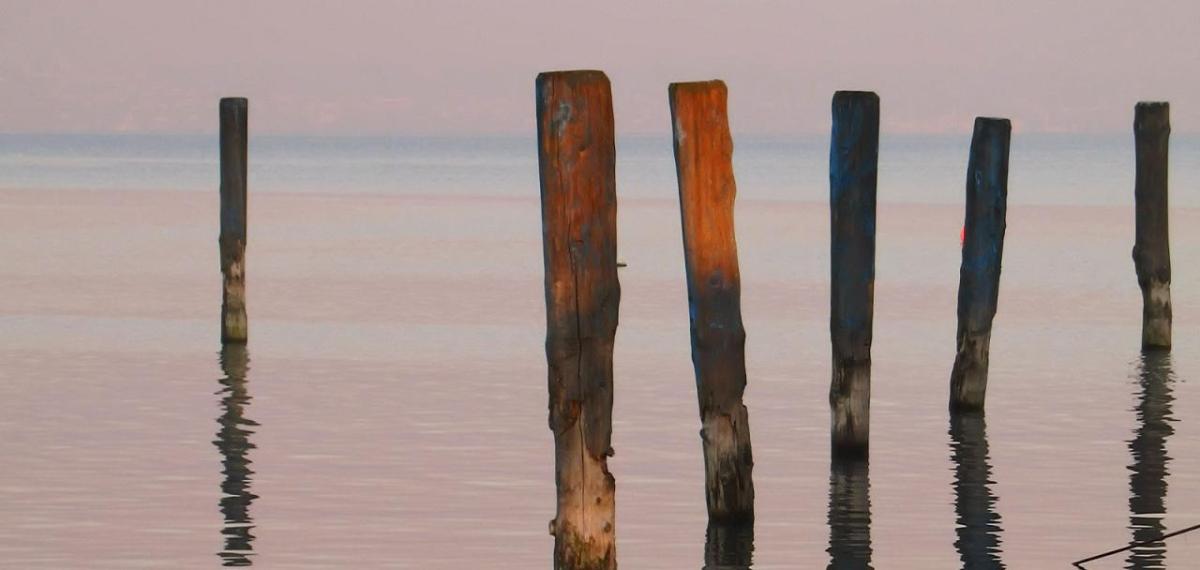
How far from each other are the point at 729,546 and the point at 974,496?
6.85 feet

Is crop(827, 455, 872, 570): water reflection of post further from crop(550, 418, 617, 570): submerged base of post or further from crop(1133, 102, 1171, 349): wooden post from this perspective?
crop(1133, 102, 1171, 349): wooden post

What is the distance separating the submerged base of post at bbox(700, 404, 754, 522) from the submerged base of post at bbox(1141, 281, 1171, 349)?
8.72m

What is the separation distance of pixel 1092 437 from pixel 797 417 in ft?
6.65

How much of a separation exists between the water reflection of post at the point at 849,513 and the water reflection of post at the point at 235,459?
Answer: 8.98 ft

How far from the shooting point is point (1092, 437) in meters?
14.8

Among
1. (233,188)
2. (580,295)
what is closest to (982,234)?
(580,295)

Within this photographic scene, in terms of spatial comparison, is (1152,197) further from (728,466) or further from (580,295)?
(580,295)

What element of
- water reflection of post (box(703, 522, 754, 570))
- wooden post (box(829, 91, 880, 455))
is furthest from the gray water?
wooden post (box(829, 91, 880, 455))

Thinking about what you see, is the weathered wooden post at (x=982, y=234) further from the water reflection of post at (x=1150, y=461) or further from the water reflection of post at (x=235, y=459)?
the water reflection of post at (x=235, y=459)

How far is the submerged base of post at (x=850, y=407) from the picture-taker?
1270 cm

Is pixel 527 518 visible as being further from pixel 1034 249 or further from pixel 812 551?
pixel 1034 249

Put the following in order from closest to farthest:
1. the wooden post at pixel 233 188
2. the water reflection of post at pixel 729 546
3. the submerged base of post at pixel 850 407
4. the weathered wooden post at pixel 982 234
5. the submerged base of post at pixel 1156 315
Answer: the water reflection of post at pixel 729 546 → the submerged base of post at pixel 850 407 → the weathered wooden post at pixel 982 234 → the wooden post at pixel 233 188 → the submerged base of post at pixel 1156 315

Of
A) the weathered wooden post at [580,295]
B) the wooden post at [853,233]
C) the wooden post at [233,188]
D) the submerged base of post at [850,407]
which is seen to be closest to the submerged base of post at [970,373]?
the submerged base of post at [850,407]

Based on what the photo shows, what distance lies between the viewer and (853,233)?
1246 cm
